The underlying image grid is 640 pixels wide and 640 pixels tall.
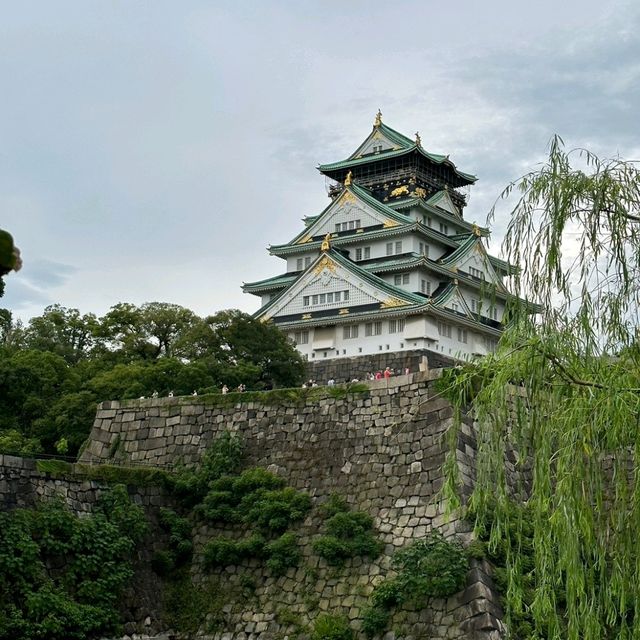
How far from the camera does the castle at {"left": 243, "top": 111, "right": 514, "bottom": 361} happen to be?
4662 centimetres

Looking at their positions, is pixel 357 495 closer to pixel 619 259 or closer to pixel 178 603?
pixel 178 603

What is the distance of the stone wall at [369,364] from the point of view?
4391 centimetres

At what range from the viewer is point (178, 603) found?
1955 cm

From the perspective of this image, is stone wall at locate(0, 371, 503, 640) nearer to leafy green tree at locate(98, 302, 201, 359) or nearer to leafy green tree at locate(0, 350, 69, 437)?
leafy green tree at locate(0, 350, 69, 437)

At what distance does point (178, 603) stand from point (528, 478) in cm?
676

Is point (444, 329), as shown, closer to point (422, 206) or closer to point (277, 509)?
point (422, 206)

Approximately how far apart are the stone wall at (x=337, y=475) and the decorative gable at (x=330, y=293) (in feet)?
80.8

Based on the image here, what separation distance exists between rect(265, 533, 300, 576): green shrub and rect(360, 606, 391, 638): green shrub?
2148 mm

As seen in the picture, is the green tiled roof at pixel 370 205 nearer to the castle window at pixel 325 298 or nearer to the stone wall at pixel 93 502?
the castle window at pixel 325 298

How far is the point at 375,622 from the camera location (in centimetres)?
1709

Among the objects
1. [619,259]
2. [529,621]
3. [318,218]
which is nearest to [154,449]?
[529,621]


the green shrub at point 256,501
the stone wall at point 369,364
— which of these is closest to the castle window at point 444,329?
the stone wall at point 369,364

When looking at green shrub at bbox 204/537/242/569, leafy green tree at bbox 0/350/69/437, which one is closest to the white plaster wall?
leafy green tree at bbox 0/350/69/437

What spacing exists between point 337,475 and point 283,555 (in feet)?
5.93
